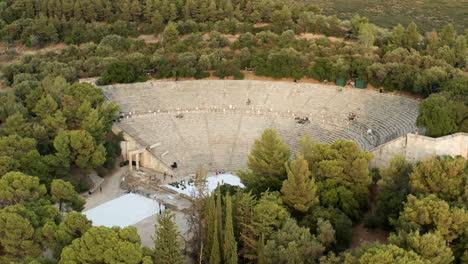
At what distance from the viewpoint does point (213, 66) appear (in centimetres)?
4516

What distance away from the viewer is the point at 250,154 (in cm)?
3500

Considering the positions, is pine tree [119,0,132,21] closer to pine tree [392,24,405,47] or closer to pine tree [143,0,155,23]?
pine tree [143,0,155,23]

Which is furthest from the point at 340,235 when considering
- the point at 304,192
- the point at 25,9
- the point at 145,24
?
the point at 25,9

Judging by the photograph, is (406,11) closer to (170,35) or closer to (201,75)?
(170,35)

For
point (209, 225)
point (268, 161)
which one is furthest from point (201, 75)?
point (209, 225)

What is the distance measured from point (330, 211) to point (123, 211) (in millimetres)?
10985

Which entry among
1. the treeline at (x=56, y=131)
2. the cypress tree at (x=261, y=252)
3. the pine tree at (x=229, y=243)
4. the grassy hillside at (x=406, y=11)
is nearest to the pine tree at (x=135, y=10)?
the treeline at (x=56, y=131)

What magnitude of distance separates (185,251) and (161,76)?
2354 centimetres

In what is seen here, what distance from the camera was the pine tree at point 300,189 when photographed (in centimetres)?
2491

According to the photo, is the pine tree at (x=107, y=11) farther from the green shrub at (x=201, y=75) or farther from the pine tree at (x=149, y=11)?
the green shrub at (x=201, y=75)

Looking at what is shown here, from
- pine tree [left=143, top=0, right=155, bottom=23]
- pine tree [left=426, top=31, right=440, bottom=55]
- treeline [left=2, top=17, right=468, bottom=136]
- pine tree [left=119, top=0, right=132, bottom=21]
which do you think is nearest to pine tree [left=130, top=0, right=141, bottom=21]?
pine tree [left=119, top=0, right=132, bottom=21]

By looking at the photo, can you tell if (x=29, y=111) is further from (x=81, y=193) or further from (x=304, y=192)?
(x=304, y=192)

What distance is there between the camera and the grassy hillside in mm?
68938

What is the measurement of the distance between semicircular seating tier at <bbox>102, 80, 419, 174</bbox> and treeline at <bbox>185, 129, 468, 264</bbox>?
7.06 m
